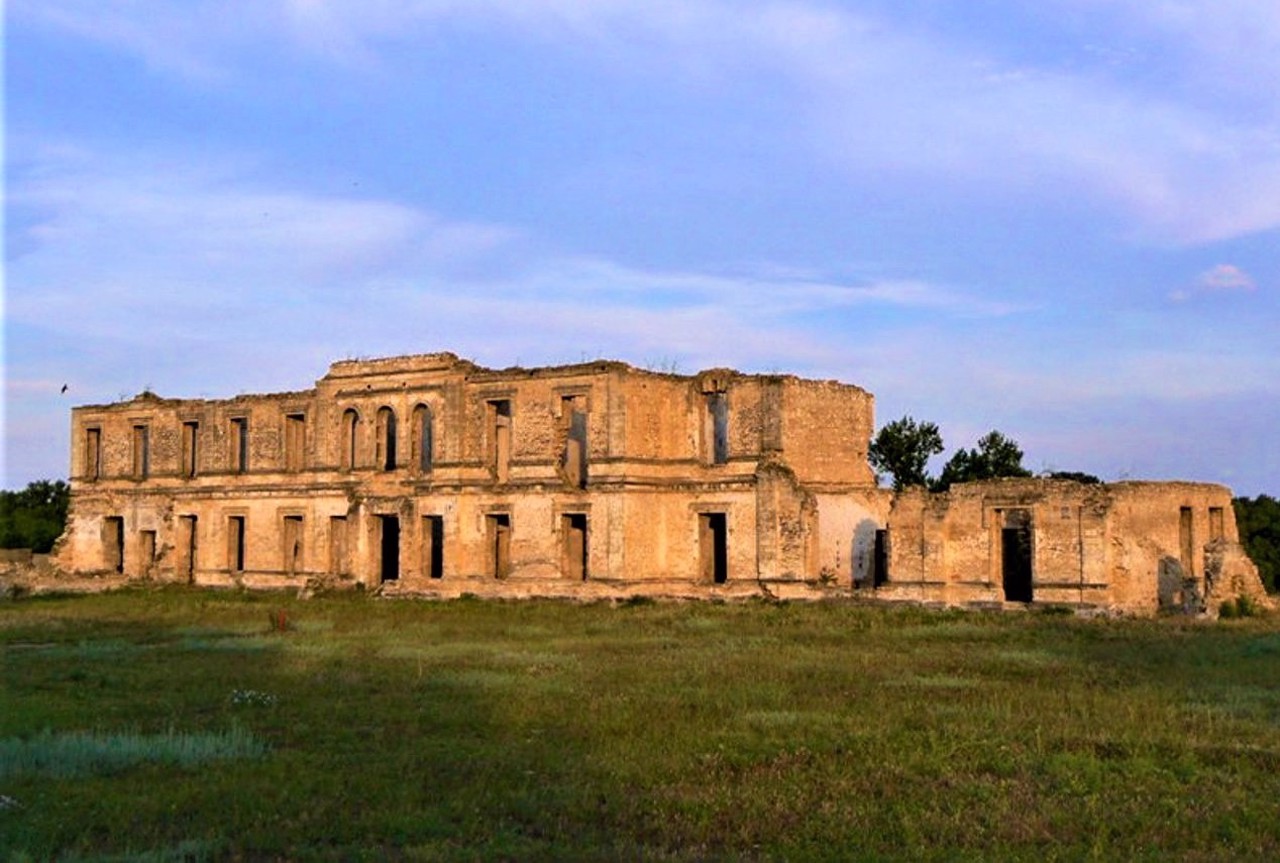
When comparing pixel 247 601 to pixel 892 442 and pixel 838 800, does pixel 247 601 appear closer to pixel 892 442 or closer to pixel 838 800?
pixel 892 442

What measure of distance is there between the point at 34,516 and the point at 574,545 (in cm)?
3314

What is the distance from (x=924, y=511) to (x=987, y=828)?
21.3 metres

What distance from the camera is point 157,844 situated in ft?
28.6

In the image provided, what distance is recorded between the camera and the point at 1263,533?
138 feet

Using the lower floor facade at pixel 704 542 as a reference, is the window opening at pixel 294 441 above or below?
above

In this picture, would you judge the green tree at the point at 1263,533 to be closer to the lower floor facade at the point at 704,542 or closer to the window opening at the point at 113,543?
the lower floor facade at the point at 704,542

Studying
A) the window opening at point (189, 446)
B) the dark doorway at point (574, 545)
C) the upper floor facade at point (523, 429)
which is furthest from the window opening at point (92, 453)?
the dark doorway at point (574, 545)

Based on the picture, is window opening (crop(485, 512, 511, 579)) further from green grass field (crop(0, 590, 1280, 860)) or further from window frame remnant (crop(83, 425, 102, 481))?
window frame remnant (crop(83, 425, 102, 481))

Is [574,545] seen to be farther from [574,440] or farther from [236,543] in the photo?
[236,543]

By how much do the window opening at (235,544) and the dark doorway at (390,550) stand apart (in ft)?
15.7

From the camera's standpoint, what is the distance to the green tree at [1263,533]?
40156 mm

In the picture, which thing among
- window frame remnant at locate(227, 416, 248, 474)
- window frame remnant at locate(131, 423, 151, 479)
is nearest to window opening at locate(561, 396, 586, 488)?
window frame remnant at locate(227, 416, 248, 474)

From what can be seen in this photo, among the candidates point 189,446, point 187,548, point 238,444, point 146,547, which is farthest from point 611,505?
point 146,547

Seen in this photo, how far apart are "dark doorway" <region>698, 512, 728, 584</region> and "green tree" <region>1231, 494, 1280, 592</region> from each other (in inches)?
634
